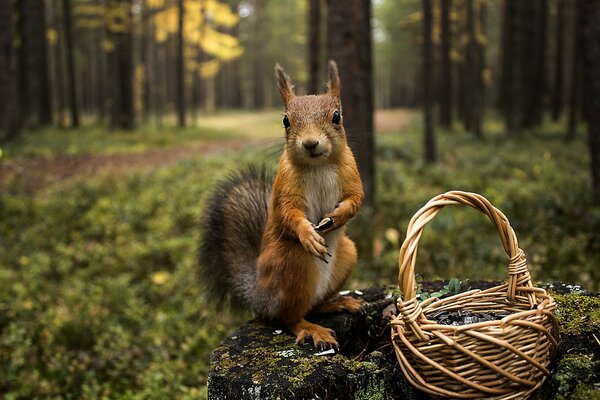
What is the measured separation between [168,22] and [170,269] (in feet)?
55.5

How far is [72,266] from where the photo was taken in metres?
6.70

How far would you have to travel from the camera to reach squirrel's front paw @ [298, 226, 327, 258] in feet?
7.51

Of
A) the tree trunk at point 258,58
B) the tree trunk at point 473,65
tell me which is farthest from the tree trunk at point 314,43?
the tree trunk at point 258,58

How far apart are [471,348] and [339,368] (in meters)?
0.59

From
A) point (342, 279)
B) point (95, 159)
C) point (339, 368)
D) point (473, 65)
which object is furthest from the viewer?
point (473, 65)

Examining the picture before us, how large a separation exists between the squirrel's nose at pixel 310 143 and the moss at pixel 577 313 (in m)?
1.36

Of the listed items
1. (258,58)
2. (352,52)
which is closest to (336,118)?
(352,52)

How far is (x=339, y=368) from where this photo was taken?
2.25 m

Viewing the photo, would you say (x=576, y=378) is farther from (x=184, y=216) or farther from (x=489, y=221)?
(x=184, y=216)

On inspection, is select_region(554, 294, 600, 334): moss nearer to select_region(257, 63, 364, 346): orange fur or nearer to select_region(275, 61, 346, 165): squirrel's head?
select_region(257, 63, 364, 346): orange fur

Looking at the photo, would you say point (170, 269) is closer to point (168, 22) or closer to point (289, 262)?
point (289, 262)

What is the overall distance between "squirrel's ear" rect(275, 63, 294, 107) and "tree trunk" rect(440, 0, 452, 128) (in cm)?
1149

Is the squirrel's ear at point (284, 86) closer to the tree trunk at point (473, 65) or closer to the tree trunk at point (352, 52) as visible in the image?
the tree trunk at point (352, 52)

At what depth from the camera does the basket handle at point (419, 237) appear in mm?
1982
